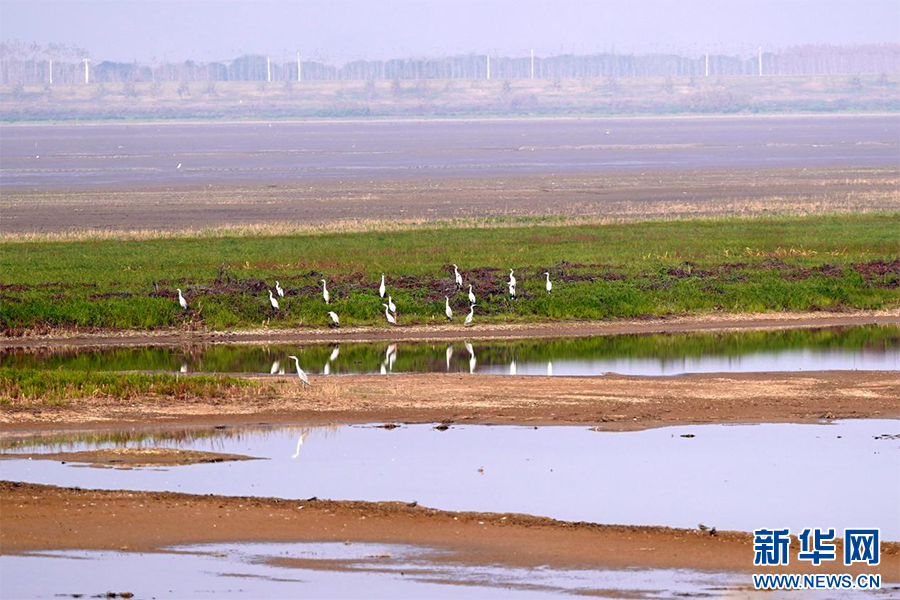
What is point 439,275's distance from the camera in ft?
147

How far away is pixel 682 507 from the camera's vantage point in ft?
67.0

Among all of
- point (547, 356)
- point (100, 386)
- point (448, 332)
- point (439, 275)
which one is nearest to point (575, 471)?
point (100, 386)

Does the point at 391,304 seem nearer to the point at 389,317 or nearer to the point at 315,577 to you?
the point at 389,317

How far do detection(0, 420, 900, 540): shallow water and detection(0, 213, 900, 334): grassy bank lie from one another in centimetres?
1438

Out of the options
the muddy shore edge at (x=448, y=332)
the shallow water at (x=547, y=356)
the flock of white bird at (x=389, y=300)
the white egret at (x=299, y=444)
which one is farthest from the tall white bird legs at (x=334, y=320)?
the white egret at (x=299, y=444)

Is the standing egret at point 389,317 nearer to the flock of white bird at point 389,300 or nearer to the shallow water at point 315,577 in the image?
the flock of white bird at point 389,300

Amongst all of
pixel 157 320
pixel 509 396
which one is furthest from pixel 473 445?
pixel 157 320

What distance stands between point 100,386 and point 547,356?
12.2 metres

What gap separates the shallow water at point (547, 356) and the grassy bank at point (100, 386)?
4.98 meters

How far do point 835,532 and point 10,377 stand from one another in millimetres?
16637

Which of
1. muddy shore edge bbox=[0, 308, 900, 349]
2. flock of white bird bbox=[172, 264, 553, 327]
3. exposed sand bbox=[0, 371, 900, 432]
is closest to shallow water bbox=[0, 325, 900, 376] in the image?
muddy shore edge bbox=[0, 308, 900, 349]

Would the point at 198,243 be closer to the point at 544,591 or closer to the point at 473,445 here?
the point at 473,445

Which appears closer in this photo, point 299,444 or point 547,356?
point 299,444

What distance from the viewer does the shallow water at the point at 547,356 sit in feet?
111
